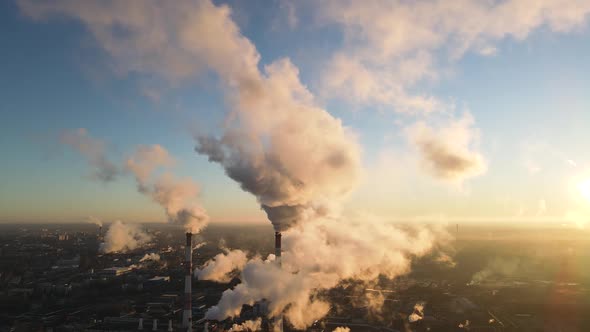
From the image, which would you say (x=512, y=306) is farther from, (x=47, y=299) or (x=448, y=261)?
(x=47, y=299)

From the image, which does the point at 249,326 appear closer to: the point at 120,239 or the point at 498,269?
the point at 498,269

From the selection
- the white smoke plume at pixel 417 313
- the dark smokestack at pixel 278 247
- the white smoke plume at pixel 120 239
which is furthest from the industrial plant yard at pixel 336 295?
the white smoke plume at pixel 120 239

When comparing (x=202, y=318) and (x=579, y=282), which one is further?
(x=579, y=282)

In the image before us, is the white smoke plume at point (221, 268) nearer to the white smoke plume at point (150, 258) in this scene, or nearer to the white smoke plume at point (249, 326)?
the white smoke plume at point (150, 258)

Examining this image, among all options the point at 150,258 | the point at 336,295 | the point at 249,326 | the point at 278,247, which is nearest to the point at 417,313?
the point at 336,295

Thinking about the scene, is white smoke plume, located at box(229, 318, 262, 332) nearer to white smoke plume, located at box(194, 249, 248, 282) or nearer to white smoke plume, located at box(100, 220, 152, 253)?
white smoke plume, located at box(194, 249, 248, 282)

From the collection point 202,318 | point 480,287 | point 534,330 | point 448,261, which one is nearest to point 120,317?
point 202,318
